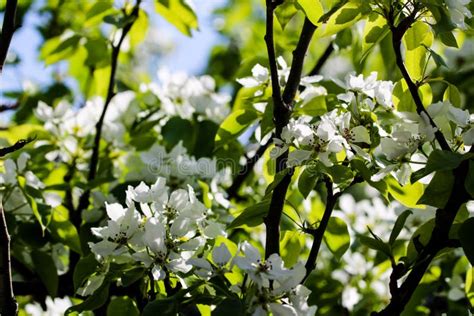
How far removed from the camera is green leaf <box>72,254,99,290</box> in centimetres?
179

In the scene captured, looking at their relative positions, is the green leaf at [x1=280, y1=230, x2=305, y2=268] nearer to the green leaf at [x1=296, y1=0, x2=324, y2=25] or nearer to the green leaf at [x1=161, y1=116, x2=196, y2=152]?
the green leaf at [x1=296, y1=0, x2=324, y2=25]

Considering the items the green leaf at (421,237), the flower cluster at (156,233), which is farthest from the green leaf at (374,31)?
the flower cluster at (156,233)

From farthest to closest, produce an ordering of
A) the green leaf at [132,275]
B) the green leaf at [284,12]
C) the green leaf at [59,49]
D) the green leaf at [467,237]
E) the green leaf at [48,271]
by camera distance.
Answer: the green leaf at [59,49]
the green leaf at [48,271]
the green leaf at [284,12]
the green leaf at [132,275]
the green leaf at [467,237]

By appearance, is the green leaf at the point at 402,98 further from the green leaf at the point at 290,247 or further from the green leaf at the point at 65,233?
the green leaf at the point at 65,233

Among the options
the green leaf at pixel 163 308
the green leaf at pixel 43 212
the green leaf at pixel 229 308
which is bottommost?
the green leaf at pixel 43 212

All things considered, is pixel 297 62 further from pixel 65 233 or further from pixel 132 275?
pixel 65 233

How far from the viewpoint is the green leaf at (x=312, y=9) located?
1.67 meters

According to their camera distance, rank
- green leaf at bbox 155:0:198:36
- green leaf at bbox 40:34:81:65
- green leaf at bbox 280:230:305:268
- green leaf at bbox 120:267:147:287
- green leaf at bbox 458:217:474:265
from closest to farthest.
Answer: green leaf at bbox 458:217:474:265
green leaf at bbox 120:267:147:287
green leaf at bbox 280:230:305:268
green leaf at bbox 155:0:198:36
green leaf at bbox 40:34:81:65

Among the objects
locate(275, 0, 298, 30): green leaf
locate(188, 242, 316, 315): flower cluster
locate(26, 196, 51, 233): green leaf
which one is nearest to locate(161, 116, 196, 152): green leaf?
locate(26, 196, 51, 233): green leaf

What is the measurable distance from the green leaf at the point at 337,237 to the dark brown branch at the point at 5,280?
2.31ft

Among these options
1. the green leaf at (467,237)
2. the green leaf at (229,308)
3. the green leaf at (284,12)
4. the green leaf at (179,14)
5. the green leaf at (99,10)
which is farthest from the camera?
the green leaf at (99,10)

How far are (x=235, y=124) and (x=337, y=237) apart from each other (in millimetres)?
418

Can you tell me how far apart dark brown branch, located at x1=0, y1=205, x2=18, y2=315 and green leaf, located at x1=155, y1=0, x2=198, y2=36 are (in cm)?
108

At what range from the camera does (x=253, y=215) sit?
1.74m
